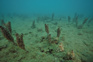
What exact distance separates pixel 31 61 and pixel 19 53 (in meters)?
0.75

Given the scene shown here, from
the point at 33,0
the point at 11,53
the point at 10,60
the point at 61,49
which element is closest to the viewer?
the point at 10,60

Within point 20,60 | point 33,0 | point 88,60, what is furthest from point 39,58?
point 33,0

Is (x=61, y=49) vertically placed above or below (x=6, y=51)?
below

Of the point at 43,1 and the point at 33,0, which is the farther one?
the point at 43,1

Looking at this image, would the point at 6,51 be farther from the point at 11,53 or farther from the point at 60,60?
the point at 60,60

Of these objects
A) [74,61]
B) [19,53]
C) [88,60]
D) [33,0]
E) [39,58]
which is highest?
[33,0]

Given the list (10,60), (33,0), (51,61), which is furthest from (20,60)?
(33,0)

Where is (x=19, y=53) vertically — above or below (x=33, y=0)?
below

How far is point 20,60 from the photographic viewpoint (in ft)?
6.77

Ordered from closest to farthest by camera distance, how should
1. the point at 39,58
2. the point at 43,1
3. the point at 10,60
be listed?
the point at 10,60, the point at 39,58, the point at 43,1

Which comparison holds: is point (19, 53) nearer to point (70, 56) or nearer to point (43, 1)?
point (70, 56)

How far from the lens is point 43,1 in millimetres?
159125

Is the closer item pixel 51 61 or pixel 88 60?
pixel 51 61

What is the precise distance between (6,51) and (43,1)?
18173 cm
